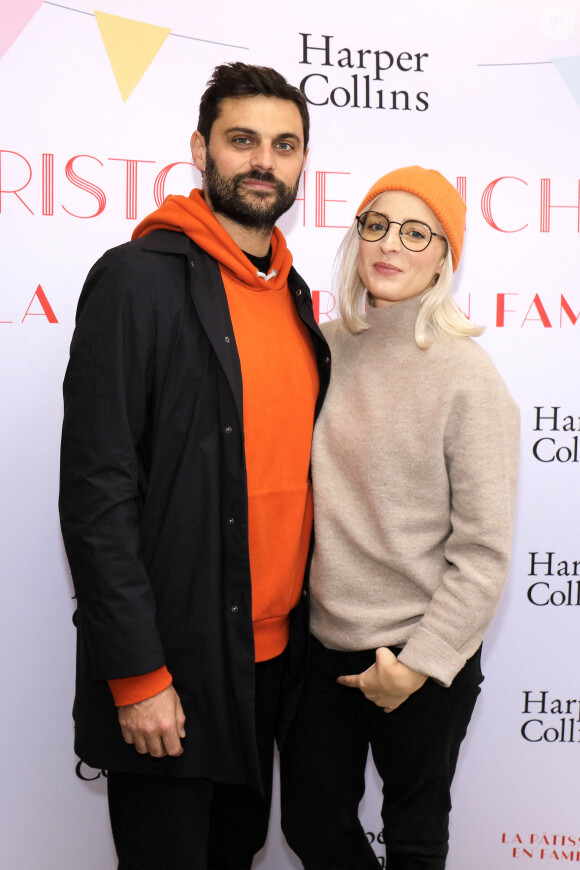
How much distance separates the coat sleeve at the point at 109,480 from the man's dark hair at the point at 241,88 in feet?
1.74

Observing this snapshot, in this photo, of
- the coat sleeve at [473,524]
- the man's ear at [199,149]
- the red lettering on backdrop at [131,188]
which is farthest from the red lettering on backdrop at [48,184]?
the coat sleeve at [473,524]

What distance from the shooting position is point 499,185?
2.12 metres

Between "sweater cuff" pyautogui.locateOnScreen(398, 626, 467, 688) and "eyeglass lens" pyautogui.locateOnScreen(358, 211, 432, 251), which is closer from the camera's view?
"sweater cuff" pyautogui.locateOnScreen(398, 626, 467, 688)

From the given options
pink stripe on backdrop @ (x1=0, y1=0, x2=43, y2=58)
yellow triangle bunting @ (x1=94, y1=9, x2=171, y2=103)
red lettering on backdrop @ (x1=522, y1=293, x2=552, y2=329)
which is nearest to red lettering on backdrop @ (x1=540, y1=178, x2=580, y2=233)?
red lettering on backdrop @ (x1=522, y1=293, x2=552, y2=329)

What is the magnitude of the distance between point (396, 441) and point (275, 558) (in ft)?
1.13

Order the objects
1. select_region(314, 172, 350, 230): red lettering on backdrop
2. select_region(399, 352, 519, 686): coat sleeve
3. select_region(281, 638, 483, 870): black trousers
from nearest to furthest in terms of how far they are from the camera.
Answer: select_region(399, 352, 519, 686): coat sleeve
select_region(281, 638, 483, 870): black trousers
select_region(314, 172, 350, 230): red lettering on backdrop

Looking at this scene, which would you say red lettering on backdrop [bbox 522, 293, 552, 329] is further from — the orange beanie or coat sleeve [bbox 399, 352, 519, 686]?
coat sleeve [bbox 399, 352, 519, 686]

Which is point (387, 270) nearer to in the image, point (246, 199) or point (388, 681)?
point (246, 199)

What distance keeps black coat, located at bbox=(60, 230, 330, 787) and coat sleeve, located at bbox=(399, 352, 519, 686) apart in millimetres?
356

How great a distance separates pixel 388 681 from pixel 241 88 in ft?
4.13

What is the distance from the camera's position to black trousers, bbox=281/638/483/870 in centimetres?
149

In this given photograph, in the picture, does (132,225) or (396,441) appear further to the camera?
(132,225)

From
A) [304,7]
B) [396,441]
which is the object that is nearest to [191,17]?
[304,7]

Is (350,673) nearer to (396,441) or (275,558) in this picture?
(275,558)
